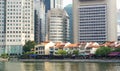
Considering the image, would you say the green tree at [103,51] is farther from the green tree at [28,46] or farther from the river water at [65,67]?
the river water at [65,67]

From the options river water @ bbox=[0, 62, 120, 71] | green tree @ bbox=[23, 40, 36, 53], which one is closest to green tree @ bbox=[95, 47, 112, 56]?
green tree @ bbox=[23, 40, 36, 53]

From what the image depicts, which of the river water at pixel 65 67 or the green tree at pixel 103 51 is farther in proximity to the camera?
the green tree at pixel 103 51

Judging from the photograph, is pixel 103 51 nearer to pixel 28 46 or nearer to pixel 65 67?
pixel 28 46

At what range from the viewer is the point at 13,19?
7869 inches

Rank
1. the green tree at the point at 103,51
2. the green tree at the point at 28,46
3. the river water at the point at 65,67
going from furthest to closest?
the green tree at the point at 28,46
the green tree at the point at 103,51
the river water at the point at 65,67

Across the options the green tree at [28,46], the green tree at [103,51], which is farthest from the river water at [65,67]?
the green tree at [28,46]

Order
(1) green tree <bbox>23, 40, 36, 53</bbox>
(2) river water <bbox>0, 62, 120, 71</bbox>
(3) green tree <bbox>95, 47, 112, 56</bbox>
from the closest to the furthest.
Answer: (2) river water <bbox>0, 62, 120, 71</bbox>
(3) green tree <bbox>95, 47, 112, 56</bbox>
(1) green tree <bbox>23, 40, 36, 53</bbox>

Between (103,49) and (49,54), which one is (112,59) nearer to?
(103,49)

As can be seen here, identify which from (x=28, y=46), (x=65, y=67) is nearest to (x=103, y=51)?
(x=28, y=46)

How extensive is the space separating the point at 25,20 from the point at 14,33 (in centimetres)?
852

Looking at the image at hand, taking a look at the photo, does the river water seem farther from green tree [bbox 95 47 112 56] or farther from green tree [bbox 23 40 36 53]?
green tree [bbox 23 40 36 53]

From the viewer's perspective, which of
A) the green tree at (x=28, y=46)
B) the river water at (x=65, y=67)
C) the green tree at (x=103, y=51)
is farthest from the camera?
the green tree at (x=28, y=46)

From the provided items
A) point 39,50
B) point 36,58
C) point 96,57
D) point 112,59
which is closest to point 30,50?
point 39,50

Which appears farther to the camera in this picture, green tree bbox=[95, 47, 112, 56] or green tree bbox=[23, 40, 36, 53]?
green tree bbox=[23, 40, 36, 53]
